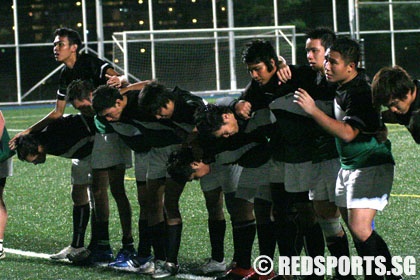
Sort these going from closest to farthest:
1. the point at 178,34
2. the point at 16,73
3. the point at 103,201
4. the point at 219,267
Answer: the point at 219,267
the point at 103,201
the point at 178,34
the point at 16,73

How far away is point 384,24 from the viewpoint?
3412 centimetres

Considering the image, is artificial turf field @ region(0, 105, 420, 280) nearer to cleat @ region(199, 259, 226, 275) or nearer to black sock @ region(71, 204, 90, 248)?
cleat @ region(199, 259, 226, 275)

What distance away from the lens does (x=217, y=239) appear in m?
6.74

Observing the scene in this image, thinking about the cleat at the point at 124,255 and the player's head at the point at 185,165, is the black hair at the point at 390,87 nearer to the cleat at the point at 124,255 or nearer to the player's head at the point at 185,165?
the player's head at the point at 185,165

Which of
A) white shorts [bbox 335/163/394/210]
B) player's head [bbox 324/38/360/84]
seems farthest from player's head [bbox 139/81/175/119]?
white shorts [bbox 335/163/394/210]

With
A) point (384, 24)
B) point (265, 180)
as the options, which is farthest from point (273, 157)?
point (384, 24)

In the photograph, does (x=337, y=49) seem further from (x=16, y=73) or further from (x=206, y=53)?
(x=16, y=73)

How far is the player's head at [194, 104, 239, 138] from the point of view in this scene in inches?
234

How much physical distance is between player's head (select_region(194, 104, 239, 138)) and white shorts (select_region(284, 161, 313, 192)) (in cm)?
46

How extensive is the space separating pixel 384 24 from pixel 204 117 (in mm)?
29181

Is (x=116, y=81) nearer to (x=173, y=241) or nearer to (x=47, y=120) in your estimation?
(x=47, y=120)

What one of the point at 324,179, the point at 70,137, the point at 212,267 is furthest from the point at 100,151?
the point at 324,179

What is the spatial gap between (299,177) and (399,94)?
3.24 ft
